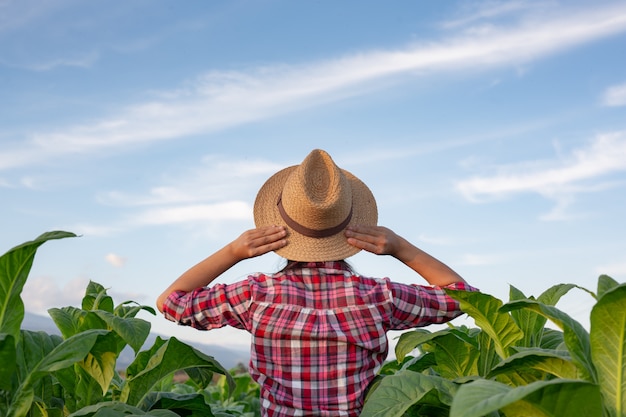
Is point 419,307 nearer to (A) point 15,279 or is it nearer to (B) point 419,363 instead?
(B) point 419,363

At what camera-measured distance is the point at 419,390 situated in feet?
7.75

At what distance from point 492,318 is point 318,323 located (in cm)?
60

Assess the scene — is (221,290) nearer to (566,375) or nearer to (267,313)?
(267,313)

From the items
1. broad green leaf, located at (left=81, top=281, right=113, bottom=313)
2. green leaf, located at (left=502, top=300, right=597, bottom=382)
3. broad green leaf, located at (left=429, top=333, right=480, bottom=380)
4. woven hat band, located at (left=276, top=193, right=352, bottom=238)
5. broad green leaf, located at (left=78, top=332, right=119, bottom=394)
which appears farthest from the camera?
broad green leaf, located at (left=81, top=281, right=113, bottom=313)

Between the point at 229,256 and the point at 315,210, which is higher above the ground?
the point at 315,210

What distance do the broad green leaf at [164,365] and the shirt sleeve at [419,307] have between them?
660 mm

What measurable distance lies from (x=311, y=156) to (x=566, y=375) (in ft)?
4.35

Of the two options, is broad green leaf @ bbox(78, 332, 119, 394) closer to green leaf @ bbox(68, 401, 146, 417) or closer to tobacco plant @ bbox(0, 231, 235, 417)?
tobacco plant @ bbox(0, 231, 235, 417)

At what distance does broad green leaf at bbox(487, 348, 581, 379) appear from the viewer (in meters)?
2.24

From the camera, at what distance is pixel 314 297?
290cm

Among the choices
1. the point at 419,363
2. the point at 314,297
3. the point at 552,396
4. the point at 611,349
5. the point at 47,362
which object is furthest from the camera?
the point at 419,363

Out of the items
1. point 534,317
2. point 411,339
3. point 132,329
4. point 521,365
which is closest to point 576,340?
point 521,365

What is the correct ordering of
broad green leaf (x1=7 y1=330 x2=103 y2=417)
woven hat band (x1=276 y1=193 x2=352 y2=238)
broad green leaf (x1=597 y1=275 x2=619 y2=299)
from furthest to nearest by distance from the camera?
1. woven hat band (x1=276 y1=193 x2=352 y2=238)
2. broad green leaf (x1=7 y1=330 x2=103 y2=417)
3. broad green leaf (x1=597 y1=275 x2=619 y2=299)

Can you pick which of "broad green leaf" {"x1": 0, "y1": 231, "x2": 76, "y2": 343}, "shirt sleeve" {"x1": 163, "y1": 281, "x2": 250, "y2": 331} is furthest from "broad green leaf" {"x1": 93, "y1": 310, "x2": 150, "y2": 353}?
"shirt sleeve" {"x1": 163, "y1": 281, "x2": 250, "y2": 331}
